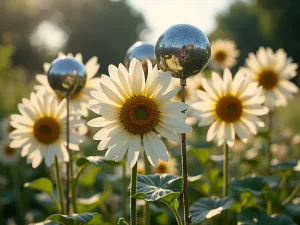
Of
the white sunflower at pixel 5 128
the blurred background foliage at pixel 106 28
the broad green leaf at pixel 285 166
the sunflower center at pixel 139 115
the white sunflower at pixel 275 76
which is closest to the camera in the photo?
the sunflower center at pixel 139 115

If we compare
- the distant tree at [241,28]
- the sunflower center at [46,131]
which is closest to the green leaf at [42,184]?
the sunflower center at [46,131]

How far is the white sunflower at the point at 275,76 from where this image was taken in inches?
140

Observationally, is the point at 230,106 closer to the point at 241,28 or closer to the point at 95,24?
the point at 95,24

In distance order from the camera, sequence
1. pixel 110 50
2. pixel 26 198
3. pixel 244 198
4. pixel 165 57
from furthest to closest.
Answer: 1. pixel 110 50
2. pixel 26 198
3. pixel 244 198
4. pixel 165 57

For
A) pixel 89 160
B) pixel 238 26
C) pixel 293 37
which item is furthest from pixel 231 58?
pixel 238 26

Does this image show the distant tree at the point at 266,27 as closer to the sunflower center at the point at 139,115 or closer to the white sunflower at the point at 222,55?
the white sunflower at the point at 222,55

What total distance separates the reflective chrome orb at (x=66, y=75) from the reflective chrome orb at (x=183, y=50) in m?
0.64

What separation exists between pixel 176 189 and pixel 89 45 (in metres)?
33.4

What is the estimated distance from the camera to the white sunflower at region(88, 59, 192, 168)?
1894 mm

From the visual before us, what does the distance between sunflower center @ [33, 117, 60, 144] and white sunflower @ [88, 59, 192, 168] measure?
0.77m

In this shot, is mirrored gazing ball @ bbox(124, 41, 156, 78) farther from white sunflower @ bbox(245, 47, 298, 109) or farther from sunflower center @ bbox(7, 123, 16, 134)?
sunflower center @ bbox(7, 123, 16, 134)

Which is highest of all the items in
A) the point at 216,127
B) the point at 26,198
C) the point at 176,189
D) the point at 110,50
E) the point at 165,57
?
the point at 110,50

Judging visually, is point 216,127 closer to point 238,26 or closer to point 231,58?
point 231,58

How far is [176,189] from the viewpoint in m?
1.98
